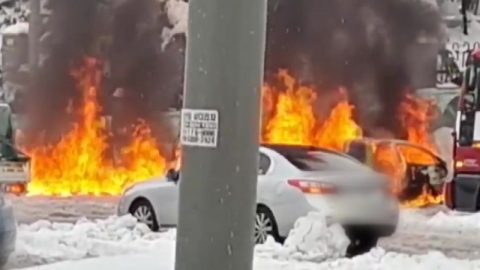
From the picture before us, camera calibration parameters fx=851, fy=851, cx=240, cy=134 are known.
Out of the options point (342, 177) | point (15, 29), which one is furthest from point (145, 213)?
point (15, 29)

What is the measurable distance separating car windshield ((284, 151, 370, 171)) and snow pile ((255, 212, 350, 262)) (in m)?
0.69

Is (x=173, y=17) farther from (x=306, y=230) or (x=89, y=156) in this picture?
(x=306, y=230)

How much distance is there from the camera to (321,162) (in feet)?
31.8

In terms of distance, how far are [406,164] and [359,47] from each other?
81.4 inches

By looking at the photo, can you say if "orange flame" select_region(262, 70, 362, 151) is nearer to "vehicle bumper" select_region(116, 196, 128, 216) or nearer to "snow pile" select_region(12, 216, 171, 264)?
"vehicle bumper" select_region(116, 196, 128, 216)

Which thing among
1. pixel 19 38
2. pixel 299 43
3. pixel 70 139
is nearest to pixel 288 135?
pixel 299 43

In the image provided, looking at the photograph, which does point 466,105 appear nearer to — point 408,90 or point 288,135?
point 408,90

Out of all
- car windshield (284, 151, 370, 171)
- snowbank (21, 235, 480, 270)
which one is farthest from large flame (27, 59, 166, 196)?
snowbank (21, 235, 480, 270)

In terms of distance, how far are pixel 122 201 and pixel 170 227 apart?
5.03 feet

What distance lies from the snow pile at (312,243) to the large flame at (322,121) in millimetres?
2600

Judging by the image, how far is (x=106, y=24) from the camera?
12.6m

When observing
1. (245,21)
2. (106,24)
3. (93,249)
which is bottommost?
(93,249)

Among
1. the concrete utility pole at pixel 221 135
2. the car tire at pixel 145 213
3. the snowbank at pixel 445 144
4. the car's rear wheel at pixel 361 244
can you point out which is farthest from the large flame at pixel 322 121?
the concrete utility pole at pixel 221 135

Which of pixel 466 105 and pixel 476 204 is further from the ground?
pixel 466 105
